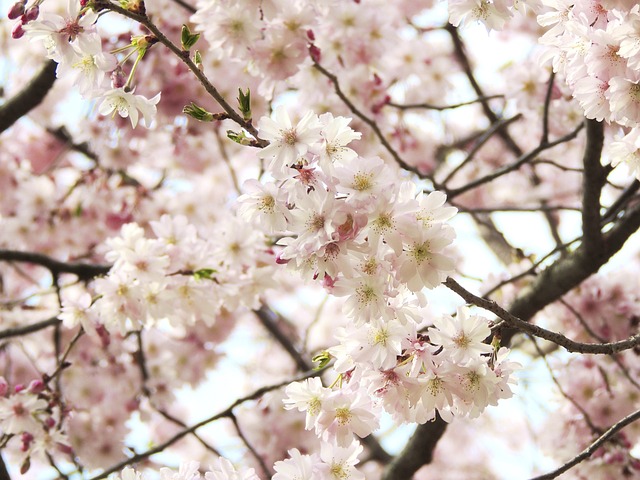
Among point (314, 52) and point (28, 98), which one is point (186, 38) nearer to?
point (314, 52)

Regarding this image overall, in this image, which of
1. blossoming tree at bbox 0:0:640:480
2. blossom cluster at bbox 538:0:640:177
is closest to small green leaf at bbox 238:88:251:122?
blossoming tree at bbox 0:0:640:480

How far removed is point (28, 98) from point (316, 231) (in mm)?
1951

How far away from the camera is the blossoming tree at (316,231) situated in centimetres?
166

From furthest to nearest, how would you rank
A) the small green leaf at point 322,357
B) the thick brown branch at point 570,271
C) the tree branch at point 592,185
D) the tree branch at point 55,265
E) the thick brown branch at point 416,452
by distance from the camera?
the tree branch at point 55,265 → the thick brown branch at point 416,452 → the thick brown branch at point 570,271 → the tree branch at point 592,185 → the small green leaf at point 322,357

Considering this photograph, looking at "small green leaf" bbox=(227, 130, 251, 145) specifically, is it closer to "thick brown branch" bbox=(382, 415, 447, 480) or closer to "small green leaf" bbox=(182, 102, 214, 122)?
"small green leaf" bbox=(182, 102, 214, 122)

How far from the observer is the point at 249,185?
5.69ft

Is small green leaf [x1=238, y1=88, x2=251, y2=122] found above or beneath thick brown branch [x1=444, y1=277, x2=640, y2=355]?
above

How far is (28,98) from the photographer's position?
304 centimetres

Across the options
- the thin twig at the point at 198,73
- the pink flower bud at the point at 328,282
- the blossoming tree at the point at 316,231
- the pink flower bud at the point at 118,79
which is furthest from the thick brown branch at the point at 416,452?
the pink flower bud at the point at 118,79

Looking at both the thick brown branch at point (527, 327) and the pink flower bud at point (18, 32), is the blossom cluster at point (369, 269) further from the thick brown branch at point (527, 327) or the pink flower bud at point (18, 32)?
the pink flower bud at point (18, 32)

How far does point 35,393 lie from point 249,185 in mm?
1421

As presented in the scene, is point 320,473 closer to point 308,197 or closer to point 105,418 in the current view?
point 308,197

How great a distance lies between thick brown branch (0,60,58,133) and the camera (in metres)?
3.03

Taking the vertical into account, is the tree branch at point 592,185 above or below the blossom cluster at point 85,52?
below
